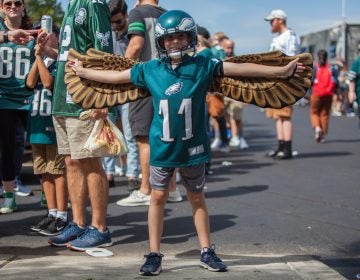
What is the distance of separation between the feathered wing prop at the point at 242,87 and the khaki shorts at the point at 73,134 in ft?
1.67

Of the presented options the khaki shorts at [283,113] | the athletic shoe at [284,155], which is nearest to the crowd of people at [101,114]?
the khaki shorts at [283,113]

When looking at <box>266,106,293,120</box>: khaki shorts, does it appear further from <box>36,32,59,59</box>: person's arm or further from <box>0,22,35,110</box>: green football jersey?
<box>36,32,59,59</box>: person's arm

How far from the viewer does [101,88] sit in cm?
544

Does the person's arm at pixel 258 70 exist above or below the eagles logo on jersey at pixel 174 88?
above

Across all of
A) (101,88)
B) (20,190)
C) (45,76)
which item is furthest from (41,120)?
(20,190)

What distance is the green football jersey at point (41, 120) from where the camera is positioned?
6.81 meters

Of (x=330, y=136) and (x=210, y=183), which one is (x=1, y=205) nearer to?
(x=210, y=183)

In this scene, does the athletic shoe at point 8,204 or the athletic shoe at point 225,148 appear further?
the athletic shoe at point 225,148

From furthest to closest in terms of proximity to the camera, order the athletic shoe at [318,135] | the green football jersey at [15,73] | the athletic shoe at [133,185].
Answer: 1. the athletic shoe at [318,135]
2. the athletic shoe at [133,185]
3. the green football jersey at [15,73]

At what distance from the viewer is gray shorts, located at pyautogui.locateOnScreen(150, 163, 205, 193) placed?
206 inches

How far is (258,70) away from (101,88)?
1.10m

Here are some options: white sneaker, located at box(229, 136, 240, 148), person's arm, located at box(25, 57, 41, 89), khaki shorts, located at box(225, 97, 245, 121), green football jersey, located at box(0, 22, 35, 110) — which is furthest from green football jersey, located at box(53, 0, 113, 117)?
white sneaker, located at box(229, 136, 240, 148)

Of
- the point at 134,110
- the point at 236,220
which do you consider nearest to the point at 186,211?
the point at 236,220

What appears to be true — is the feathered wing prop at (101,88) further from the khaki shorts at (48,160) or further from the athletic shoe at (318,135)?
the athletic shoe at (318,135)
